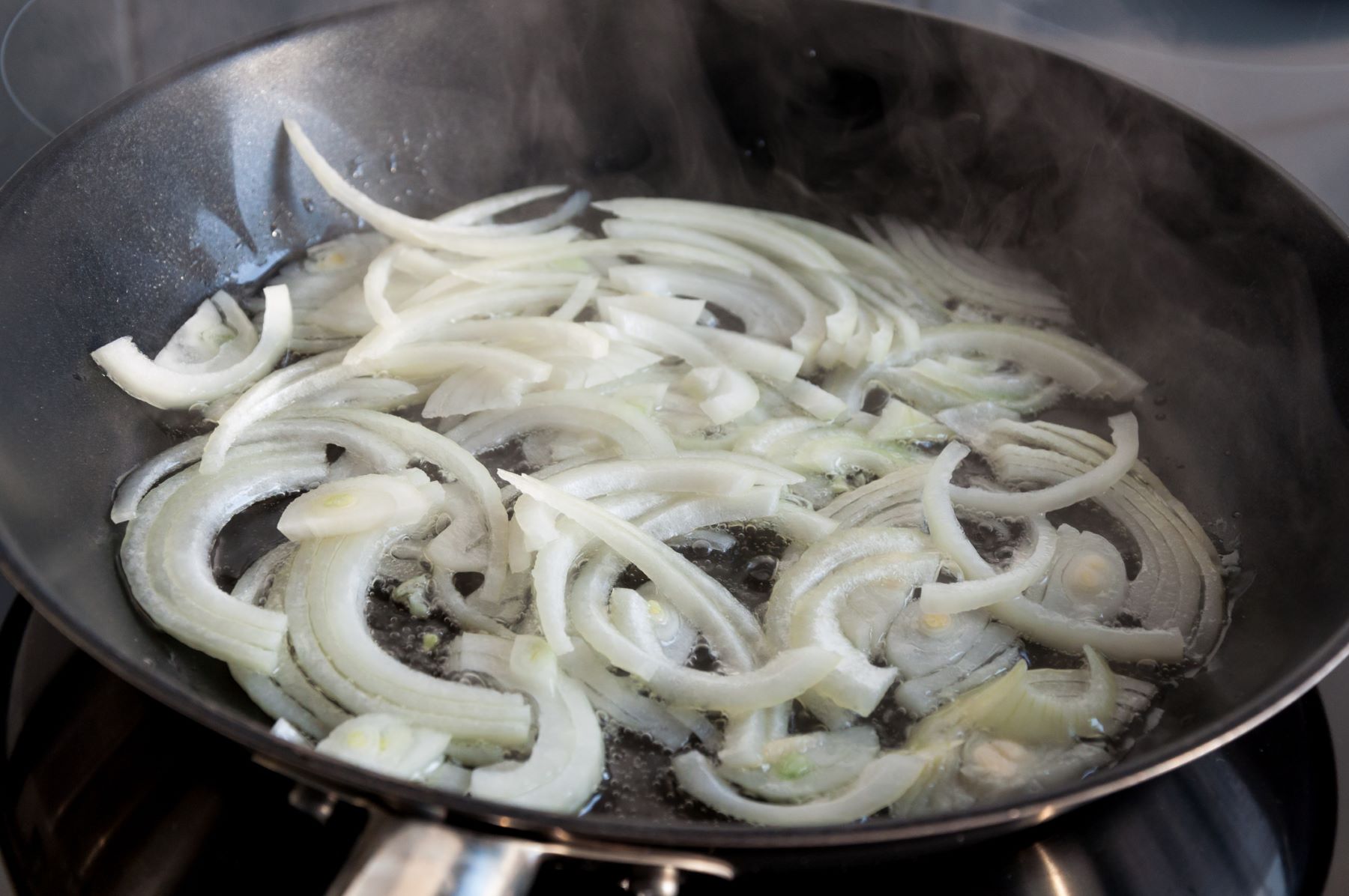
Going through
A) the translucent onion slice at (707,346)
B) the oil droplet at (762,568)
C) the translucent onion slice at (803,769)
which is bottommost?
the translucent onion slice at (803,769)

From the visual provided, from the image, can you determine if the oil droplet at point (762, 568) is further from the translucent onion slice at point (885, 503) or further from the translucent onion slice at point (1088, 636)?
the translucent onion slice at point (1088, 636)

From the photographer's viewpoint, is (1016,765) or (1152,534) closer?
(1016,765)

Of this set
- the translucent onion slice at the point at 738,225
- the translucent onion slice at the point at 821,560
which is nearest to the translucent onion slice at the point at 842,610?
the translucent onion slice at the point at 821,560

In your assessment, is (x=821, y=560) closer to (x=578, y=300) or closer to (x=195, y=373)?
(x=578, y=300)

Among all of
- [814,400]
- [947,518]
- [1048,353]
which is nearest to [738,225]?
[814,400]

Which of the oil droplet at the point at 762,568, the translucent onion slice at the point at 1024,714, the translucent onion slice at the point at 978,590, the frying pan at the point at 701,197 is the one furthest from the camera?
the oil droplet at the point at 762,568

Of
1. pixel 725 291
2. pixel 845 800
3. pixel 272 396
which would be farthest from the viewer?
pixel 725 291

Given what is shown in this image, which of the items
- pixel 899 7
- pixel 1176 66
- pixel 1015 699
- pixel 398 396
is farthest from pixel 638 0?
pixel 1015 699
